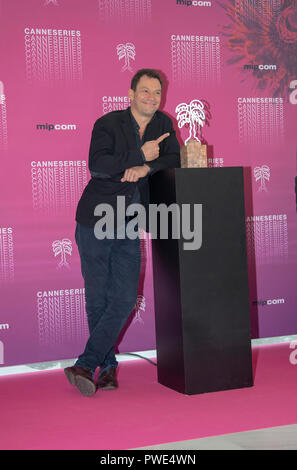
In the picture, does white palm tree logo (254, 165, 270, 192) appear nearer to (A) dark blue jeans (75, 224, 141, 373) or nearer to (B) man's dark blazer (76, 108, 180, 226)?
(B) man's dark blazer (76, 108, 180, 226)

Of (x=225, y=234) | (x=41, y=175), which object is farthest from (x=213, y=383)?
(x=41, y=175)

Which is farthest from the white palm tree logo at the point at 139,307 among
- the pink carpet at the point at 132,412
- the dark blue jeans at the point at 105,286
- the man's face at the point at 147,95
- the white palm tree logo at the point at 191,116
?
the man's face at the point at 147,95

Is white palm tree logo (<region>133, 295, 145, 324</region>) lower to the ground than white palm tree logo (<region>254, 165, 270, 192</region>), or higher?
lower

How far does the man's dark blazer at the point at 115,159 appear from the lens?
3006mm

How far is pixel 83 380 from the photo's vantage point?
9.79 feet

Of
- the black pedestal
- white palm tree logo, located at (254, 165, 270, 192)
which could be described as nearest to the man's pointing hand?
the black pedestal

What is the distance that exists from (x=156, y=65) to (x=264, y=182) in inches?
42.5

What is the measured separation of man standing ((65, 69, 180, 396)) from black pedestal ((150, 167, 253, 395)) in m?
0.16

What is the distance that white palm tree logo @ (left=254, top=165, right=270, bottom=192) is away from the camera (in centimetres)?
420

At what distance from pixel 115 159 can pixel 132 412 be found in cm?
119

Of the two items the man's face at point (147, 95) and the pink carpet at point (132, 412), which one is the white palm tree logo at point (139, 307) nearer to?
the pink carpet at point (132, 412)

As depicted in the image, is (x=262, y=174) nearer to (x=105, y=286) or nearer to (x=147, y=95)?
(x=147, y=95)

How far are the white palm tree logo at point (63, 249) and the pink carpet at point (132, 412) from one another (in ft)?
2.29
